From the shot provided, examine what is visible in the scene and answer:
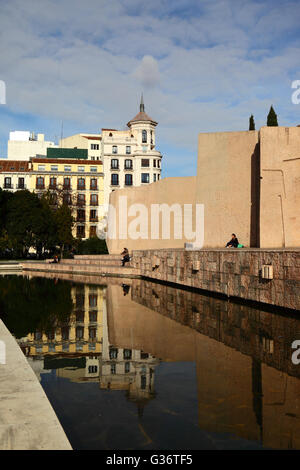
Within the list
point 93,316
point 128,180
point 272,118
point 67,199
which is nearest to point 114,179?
point 128,180

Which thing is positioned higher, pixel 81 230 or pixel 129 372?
pixel 81 230

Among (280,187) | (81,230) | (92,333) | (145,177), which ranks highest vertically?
(145,177)

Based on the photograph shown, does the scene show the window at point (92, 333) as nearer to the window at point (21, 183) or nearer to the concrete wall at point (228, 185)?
the concrete wall at point (228, 185)

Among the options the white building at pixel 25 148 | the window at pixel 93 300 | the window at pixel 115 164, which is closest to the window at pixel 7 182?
the white building at pixel 25 148

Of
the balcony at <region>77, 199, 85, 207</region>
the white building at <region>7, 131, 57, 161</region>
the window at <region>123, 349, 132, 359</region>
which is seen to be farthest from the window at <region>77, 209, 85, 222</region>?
the window at <region>123, 349, 132, 359</region>

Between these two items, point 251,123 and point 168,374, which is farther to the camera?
point 251,123

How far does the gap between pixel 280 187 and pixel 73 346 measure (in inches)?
384

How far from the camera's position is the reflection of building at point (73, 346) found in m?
5.85

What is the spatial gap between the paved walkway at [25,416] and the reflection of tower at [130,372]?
3.15 feet

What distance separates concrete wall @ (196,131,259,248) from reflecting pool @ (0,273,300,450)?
237 inches

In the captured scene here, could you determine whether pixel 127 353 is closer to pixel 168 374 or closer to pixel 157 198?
pixel 168 374

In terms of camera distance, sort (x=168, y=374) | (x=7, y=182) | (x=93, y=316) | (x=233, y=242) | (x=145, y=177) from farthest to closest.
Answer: (x=145, y=177) → (x=7, y=182) → (x=233, y=242) → (x=93, y=316) → (x=168, y=374)

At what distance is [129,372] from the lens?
563 centimetres

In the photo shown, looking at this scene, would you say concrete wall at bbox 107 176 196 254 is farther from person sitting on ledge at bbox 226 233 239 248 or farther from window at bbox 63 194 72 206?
window at bbox 63 194 72 206
